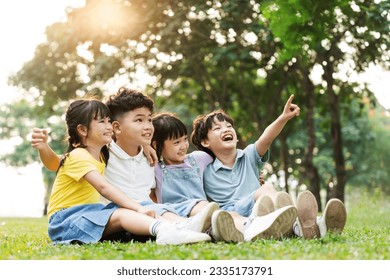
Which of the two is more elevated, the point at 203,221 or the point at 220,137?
the point at 220,137

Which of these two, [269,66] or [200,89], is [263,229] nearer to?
[269,66]

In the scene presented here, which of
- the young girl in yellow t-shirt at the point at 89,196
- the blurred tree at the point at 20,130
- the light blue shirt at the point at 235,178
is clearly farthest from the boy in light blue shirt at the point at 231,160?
the blurred tree at the point at 20,130

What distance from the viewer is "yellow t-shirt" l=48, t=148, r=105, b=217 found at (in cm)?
502

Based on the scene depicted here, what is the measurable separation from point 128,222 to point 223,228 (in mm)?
820

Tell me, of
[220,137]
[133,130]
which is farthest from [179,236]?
[220,137]

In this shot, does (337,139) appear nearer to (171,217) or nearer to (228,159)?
(228,159)

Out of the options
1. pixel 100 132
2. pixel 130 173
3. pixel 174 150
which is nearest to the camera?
pixel 100 132

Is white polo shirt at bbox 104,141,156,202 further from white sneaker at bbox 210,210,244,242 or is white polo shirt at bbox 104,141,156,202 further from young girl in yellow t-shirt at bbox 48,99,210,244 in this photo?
white sneaker at bbox 210,210,244,242

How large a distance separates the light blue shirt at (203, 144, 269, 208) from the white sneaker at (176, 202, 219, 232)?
1325 millimetres

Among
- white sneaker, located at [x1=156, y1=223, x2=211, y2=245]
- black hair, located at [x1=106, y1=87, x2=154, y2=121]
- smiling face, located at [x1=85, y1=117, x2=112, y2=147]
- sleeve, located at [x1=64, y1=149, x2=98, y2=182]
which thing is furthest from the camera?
black hair, located at [x1=106, y1=87, x2=154, y2=121]

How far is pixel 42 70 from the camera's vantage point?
1549 cm

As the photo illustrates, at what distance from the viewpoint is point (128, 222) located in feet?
15.3

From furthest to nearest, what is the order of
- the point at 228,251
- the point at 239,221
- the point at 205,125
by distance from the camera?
1. the point at 205,125
2. the point at 239,221
3. the point at 228,251

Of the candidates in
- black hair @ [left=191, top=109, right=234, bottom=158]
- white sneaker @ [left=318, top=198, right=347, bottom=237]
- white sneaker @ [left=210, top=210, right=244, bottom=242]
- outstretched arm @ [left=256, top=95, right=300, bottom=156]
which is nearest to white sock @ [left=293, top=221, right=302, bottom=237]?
white sneaker @ [left=318, top=198, right=347, bottom=237]
